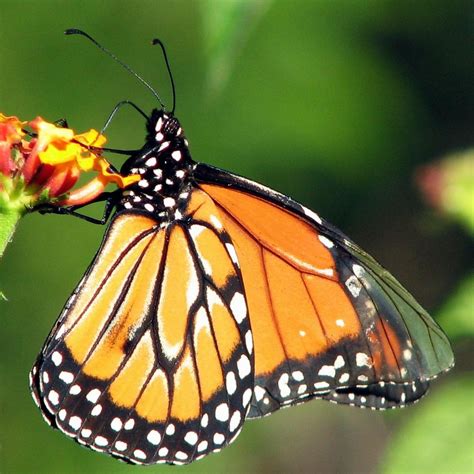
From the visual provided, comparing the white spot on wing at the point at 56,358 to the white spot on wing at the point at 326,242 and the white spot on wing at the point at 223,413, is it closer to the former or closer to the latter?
the white spot on wing at the point at 223,413

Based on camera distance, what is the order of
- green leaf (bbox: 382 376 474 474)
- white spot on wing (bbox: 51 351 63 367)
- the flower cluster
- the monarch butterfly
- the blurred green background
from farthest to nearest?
the blurred green background < green leaf (bbox: 382 376 474 474) < the monarch butterfly < white spot on wing (bbox: 51 351 63 367) < the flower cluster

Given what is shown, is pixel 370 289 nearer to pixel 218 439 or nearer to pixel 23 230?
pixel 218 439

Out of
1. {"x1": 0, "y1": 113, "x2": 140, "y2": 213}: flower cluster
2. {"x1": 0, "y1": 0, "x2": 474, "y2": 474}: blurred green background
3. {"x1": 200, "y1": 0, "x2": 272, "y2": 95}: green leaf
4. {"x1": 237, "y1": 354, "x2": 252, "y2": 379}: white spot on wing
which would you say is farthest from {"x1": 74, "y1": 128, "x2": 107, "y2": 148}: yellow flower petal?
{"x1": 0, "y1": 0, "x2": 474, "y2": 474}: blurred green background

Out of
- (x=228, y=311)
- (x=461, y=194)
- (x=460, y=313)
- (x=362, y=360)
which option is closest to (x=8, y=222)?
(x=228, y=311)

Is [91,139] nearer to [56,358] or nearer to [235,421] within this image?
[56,358]

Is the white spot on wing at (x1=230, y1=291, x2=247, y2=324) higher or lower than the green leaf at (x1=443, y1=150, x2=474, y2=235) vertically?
lower

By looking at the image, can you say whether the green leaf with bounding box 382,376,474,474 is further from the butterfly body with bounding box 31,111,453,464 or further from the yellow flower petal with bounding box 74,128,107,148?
the yellow flower petal with bounding box 74,128,107,148

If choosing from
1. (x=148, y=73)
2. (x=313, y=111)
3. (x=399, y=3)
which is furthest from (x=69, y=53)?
(x=399, y=3)

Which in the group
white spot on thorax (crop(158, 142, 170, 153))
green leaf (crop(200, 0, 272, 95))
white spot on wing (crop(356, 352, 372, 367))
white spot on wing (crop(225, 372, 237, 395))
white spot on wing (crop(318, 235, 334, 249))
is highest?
green leaf (crop(200, 0, 272, 95))
